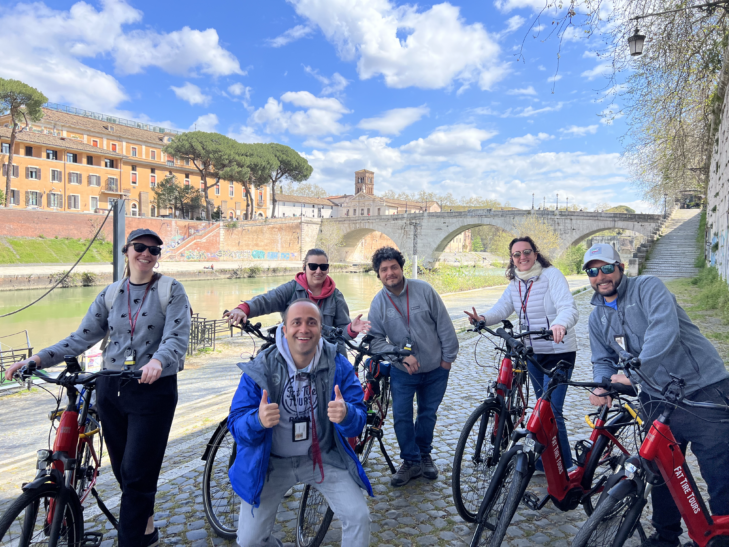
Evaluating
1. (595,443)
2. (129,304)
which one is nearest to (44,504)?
(129,304)

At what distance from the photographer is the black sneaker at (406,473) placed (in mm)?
3383

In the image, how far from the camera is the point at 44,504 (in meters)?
2.11

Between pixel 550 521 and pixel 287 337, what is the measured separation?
6.68ft

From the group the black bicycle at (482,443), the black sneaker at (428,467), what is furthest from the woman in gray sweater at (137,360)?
the black sneaker at (428,467)

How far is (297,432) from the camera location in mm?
2217

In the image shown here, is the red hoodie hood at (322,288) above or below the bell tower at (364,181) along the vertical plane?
below

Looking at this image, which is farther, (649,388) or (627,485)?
(649,388)

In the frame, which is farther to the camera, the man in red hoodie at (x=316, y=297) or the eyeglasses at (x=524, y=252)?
the eyeglasses at (x=524, y=252)

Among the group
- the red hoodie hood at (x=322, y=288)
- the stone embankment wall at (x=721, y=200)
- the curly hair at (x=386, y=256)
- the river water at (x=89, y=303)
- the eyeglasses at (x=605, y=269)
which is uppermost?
the stone embankment wall at (x=721, y=200)

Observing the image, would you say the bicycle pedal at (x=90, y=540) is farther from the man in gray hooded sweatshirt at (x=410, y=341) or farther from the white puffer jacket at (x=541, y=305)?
the white puffer jacket at (x=541, y=305)

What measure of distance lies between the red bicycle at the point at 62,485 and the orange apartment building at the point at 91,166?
3720cm

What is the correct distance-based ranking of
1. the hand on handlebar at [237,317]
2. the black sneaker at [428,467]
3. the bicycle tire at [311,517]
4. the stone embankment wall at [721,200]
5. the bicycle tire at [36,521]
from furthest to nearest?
the stone embankment wall at [721,200] → the black sneaker at [428,467] → the hand on handlebar at [237,317] → the bicycle tire at [311,517] → the bicycle tire at [36,521]

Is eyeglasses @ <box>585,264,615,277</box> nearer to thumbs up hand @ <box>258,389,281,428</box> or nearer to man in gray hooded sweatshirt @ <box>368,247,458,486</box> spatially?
man in gray hooded sweatshirt @ <box>368,247,458,486</box>

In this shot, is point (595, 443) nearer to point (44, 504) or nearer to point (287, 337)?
point (287, 337)
